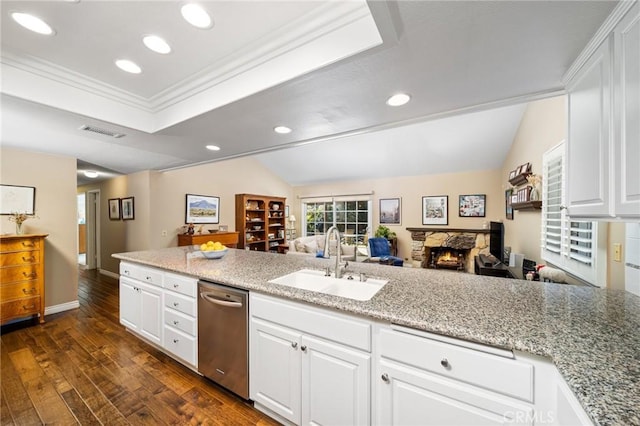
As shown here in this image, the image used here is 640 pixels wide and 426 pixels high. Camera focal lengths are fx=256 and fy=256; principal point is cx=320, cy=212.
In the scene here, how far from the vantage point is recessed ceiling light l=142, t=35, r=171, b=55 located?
60.7 inches

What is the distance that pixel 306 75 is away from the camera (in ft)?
4.84

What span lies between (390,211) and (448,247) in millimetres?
1654

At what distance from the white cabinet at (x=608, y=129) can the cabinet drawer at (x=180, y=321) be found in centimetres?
255

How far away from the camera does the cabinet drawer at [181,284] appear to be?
204 centimetres

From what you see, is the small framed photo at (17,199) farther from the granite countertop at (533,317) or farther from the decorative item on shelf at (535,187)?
the decorative item on shelf at (535,187)

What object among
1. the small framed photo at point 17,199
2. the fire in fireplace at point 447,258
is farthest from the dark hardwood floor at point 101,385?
the fire in fireplace at point 447,258

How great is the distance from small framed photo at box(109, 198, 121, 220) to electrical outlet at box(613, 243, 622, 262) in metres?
7.04

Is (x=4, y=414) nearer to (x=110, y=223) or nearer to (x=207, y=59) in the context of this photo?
(x=207, y=59)

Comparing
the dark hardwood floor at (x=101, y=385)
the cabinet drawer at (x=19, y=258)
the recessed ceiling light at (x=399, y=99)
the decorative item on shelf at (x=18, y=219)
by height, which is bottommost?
the dark hardwood floor at (x=101, y=385)

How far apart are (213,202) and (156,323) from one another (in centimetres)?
394

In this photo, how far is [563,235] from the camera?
93.3 inches

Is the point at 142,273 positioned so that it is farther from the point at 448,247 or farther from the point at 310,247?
the point at 448,247

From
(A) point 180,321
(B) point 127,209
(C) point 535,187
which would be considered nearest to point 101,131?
(A) point 180,321

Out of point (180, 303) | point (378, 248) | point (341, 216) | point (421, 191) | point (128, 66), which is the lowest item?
point (378, 248)
